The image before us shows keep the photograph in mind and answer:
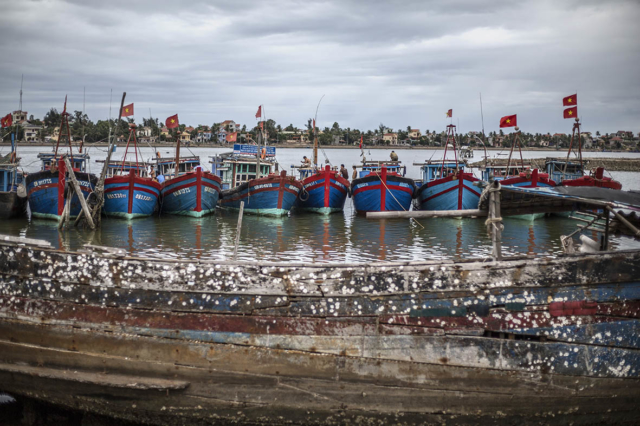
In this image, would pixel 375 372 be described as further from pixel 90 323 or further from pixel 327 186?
pixel 327 186

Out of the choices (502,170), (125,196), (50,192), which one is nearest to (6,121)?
(50,192)

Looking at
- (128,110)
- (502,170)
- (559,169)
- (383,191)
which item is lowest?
(383,191)

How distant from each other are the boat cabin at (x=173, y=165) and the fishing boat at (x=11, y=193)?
661 centimetres

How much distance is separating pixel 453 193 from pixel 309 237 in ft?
28.1

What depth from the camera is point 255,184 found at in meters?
23.9

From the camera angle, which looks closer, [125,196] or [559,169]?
[125,196]

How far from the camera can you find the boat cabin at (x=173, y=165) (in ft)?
87.1

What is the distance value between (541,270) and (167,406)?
3.53 metres

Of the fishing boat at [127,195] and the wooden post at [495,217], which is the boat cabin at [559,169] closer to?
the fishing boat at [127,195]

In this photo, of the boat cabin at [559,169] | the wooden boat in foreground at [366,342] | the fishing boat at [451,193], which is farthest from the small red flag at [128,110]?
the boat cabin at [559,169]

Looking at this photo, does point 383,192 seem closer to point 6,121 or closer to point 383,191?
point 383,191

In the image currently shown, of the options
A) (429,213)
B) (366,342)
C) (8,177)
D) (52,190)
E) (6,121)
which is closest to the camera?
(366,342)

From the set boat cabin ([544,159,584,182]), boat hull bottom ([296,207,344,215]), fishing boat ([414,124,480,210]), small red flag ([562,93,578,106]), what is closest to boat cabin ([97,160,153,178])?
boat hull bottom ([296,207,344,215])

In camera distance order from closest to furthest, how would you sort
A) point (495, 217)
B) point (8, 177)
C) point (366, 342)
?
point (366, 342) < point (495, 217) < point (8, 177)
